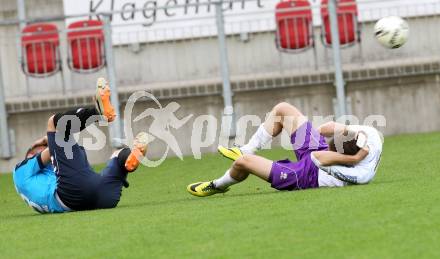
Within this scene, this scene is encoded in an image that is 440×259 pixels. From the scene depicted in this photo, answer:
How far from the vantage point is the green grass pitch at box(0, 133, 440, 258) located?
8.45 metres

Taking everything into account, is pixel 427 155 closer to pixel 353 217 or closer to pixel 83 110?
pixel 83 110

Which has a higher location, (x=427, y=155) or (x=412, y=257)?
(x=412, y=257)

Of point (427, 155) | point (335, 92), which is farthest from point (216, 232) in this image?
point (335, 92)

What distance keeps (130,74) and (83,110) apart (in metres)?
8.20

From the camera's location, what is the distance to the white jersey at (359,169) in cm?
1195

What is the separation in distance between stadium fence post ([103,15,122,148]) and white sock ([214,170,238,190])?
631cm

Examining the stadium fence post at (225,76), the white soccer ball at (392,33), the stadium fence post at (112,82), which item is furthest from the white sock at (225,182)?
the stadium fence post at (225,76)

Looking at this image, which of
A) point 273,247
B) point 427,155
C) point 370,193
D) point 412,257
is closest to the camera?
point 412,257

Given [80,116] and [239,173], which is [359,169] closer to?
[239,173]

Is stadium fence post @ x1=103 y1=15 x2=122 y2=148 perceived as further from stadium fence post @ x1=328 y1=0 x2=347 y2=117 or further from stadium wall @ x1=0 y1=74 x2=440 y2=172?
stadium fence post @ x1=328 y1=0 x2=347 y2=117

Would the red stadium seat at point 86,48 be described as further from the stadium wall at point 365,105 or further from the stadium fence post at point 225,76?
the stadium fence post at point 225,76

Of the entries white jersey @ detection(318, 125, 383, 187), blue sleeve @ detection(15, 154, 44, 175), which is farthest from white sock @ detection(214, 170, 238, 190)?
blue sleeve @ detection(15, 154, 44, 175)

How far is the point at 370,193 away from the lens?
1116 cm

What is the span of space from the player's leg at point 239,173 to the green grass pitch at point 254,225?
0.11m
